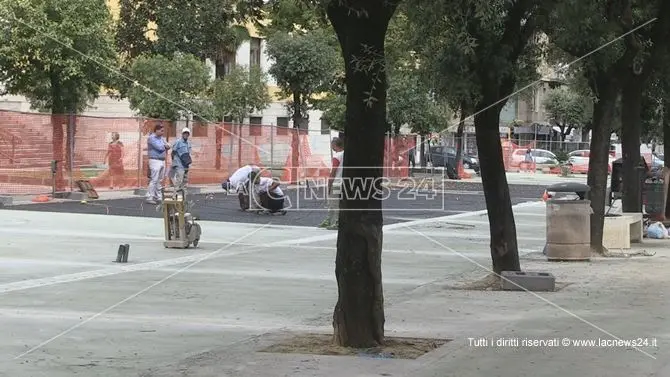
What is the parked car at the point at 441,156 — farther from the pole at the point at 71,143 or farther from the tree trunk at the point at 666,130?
the pole at the point at 71,143

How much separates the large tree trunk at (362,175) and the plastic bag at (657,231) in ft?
42.7

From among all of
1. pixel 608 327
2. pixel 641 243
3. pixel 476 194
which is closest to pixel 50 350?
pixel 608 327

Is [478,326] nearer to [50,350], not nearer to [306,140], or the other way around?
[50,350]

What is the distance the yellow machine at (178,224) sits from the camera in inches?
541

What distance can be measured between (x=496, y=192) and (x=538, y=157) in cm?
4858

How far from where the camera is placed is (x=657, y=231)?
18672 mm

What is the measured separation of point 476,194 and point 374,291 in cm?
2540

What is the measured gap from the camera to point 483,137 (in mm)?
11164

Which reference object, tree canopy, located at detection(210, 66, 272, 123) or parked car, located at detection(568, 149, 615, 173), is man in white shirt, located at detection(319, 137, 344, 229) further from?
parked car, located at detection(568, 149, 615, 173)

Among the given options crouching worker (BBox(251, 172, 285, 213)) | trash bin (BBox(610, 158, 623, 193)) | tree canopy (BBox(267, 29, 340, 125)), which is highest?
tree canopy (BBox(267, 29, 340, 125))

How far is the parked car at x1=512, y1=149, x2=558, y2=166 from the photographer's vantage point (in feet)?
186

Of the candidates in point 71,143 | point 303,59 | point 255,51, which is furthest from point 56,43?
point 255,51

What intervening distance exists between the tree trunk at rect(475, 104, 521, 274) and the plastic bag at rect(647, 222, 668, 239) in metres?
8.57

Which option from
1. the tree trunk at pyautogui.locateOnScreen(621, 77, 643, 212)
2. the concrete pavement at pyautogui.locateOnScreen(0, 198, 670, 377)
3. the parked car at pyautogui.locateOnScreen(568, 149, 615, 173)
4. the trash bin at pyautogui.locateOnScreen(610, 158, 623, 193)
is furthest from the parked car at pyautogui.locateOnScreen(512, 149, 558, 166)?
the concrete pavement at pyautogui.locateOnScreen(0, 198, 670, 377)
